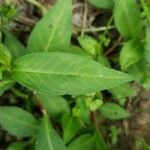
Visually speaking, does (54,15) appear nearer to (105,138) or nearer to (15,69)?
(15,69)

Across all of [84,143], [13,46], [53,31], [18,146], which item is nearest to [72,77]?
[53,31]

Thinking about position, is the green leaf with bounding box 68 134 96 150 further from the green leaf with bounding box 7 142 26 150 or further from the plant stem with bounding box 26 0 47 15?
the plant stem with bounding box 26 0 47 15

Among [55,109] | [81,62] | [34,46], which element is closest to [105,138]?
Answer: [55,109]

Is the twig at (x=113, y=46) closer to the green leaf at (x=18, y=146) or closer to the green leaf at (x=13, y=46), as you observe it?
the green leaf at (x=13, y=46)

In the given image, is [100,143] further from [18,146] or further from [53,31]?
[53,31]

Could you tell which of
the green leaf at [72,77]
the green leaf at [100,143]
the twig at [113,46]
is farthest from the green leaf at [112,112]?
the green leaf at [72,77]

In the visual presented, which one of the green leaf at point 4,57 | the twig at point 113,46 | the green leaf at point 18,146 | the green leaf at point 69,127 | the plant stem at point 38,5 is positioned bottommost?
the green leaf at point 18,146
